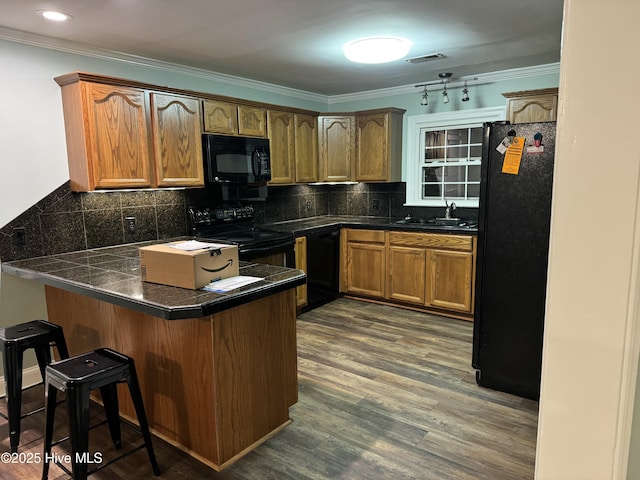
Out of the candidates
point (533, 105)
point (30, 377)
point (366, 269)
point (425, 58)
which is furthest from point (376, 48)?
point (30, 377)

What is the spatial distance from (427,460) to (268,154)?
9.87ft

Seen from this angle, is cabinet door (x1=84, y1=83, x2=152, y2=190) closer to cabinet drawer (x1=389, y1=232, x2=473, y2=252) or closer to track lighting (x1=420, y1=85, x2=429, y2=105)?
cabinet drawer (x1=389, y1=232, x2=473, y2=252)

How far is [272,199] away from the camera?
15.8ft

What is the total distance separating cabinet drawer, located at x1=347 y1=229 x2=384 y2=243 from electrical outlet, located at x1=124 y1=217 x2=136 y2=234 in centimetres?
228

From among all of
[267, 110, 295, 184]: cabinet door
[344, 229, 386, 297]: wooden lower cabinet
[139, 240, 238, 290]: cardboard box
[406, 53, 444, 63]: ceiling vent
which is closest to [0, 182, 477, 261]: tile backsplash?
[267, 110, 295, 184]: cabinet door

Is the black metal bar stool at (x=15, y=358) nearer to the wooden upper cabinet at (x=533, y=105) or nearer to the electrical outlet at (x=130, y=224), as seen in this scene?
the electrical outlet at (x=130, y=224)

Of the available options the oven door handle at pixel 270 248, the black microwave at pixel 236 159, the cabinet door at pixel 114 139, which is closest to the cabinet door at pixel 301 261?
the oven door handle at pixel 270 248

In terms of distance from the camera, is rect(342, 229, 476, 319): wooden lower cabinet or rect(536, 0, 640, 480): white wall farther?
rect(342, 229, 476, 319): wooden lower cabinet

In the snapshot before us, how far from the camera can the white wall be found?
56cm

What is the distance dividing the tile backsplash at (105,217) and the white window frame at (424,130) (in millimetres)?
121

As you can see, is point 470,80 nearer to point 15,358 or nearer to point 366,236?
point 366,236

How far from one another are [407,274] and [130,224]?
2.70 m

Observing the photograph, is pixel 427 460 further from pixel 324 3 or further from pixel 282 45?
pixel 282 45

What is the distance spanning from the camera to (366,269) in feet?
15.7
